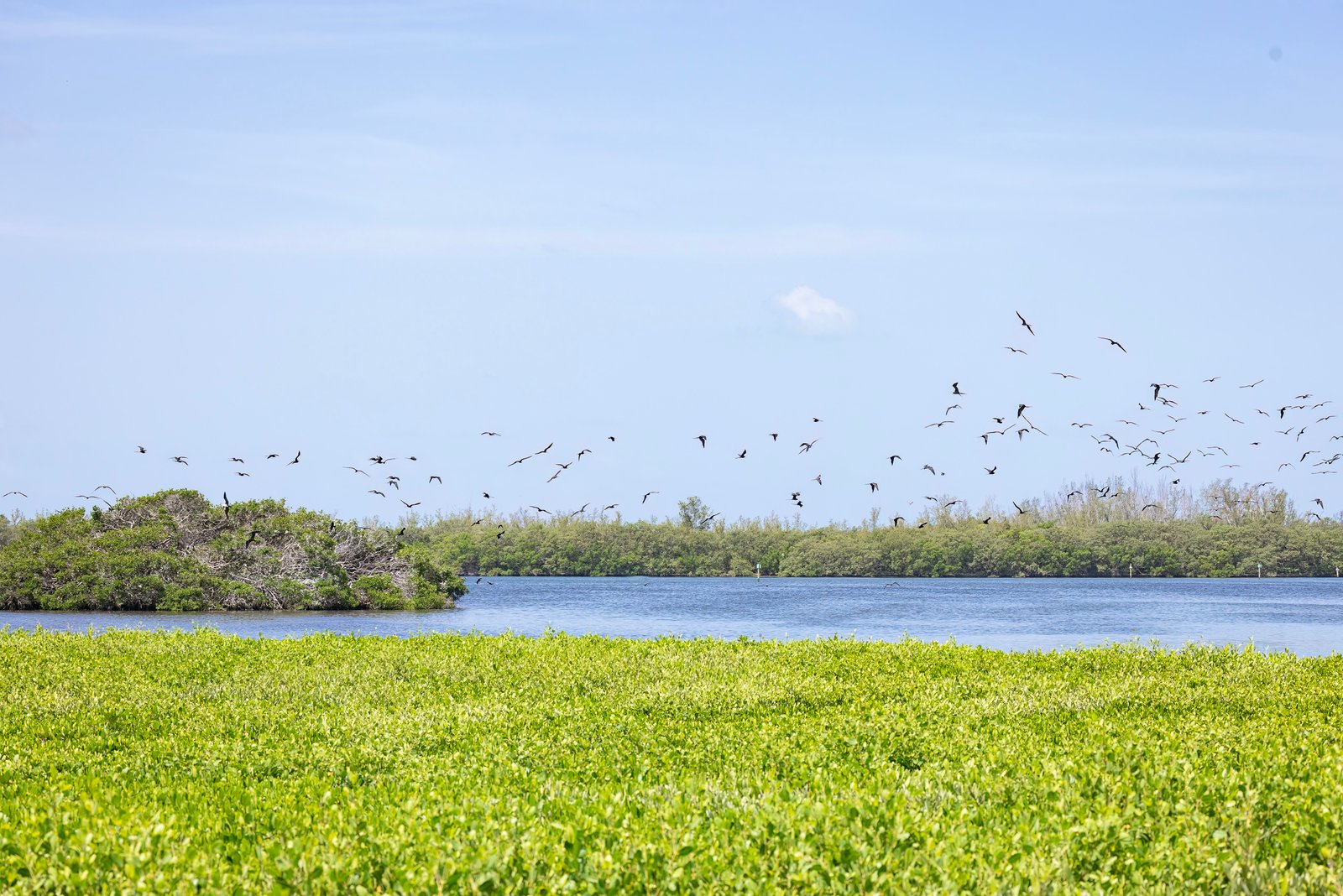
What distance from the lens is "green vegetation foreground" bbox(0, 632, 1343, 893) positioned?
22.2 ft

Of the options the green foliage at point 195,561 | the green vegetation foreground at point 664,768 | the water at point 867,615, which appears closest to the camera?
the green vegetation foreground at point 664,768

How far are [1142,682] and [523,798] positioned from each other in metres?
11.0

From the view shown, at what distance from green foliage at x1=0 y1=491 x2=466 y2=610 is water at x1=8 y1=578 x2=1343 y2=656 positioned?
1195 millimetres

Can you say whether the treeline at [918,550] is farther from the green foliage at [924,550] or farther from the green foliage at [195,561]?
the green foliage at [195,561]

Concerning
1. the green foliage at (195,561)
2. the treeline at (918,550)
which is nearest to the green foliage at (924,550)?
the treeline at (918,550)

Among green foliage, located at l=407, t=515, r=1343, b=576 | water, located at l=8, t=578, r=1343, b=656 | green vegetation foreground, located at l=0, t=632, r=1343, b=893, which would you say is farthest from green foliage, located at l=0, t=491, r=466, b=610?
green foliage, located at l=407, t=515, r=1343, b=576

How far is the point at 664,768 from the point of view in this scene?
36.3ft

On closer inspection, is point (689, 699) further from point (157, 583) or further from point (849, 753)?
point (157, 583)

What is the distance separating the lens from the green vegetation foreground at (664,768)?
Result: 267 inches

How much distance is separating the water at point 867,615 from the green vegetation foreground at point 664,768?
5.77 m

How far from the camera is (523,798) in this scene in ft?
29.3

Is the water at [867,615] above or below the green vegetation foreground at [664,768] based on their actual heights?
below

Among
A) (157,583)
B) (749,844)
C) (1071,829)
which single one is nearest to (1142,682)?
(1071,829)

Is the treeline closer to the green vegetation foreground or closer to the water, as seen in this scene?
the water
